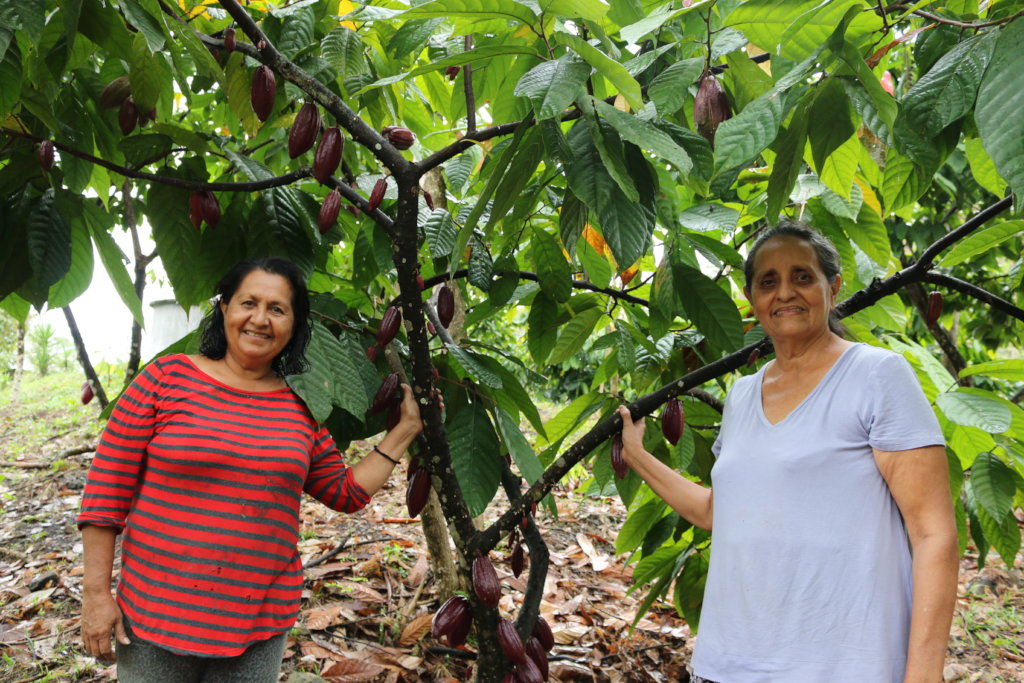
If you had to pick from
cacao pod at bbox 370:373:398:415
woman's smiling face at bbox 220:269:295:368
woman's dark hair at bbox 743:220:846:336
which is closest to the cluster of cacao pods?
woman's smiling face at bbox 220:269:295:368

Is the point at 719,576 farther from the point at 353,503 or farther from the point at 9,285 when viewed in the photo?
the point at 9,285

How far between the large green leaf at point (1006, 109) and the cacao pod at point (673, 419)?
79 centimetres

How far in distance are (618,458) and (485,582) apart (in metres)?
0.31

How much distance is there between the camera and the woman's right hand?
1.21 meters

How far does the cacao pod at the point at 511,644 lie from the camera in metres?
1.31

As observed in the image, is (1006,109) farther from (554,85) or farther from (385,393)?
(385,393)

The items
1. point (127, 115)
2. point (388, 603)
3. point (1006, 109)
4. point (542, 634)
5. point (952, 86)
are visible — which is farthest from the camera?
point (388, 603)

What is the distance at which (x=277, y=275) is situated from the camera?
4.35ft

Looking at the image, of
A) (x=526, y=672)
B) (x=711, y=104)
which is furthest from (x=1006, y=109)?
(x=526, y=672)

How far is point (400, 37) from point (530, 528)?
88 cm

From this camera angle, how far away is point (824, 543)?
1.08 metres

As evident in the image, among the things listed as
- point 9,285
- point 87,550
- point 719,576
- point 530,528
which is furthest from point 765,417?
point 9,285

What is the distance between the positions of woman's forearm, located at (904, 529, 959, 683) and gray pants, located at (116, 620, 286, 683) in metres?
0.97

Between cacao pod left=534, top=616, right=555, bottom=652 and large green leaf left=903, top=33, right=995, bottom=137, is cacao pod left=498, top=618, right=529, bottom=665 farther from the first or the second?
large green leaf left=903, top=33, right=995, bottom=137
